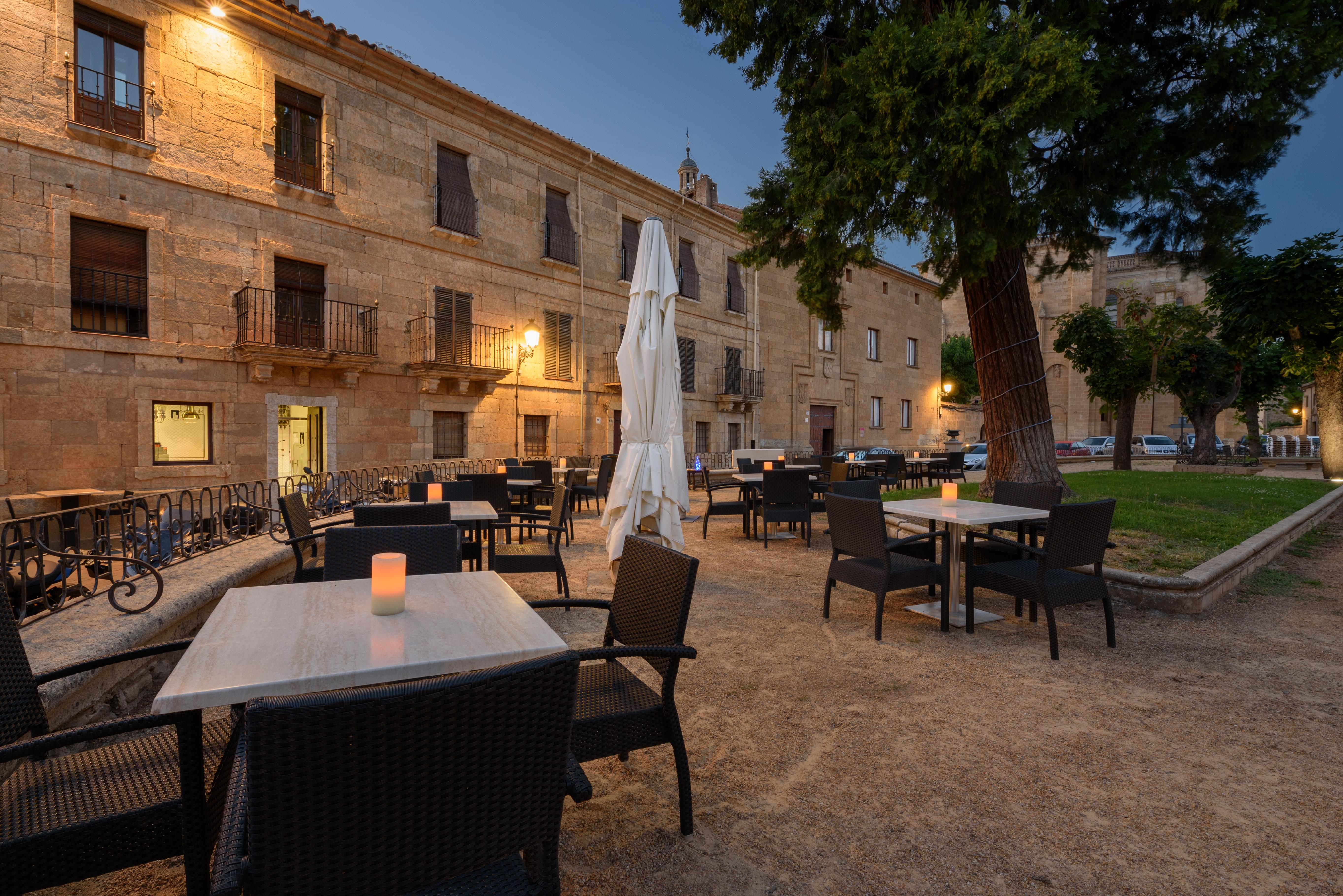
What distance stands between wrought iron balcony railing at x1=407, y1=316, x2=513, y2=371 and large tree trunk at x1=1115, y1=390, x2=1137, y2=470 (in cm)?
1667

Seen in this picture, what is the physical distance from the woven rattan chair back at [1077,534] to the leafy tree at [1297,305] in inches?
424

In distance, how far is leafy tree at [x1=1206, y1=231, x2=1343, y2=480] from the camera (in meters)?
11.5

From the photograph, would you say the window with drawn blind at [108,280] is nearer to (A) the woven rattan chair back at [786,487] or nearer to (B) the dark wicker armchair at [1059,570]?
(A) the woven rattan chair back at [786,487]

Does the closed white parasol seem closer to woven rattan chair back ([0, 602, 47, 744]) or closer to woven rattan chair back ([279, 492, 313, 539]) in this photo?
woven rattan chair back ([279, 492, 313, 539])

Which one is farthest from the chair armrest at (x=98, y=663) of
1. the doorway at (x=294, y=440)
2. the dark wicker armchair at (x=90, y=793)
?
the doorway at (x=294, y=440)

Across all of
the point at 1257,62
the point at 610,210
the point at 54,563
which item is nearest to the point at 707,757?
the point at 54,563

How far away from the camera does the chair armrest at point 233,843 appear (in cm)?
108

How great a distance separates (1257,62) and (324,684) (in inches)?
361

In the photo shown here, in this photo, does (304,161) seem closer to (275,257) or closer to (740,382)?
(275,257)

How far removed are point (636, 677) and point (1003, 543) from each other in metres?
3.15

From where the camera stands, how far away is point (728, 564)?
6371mm

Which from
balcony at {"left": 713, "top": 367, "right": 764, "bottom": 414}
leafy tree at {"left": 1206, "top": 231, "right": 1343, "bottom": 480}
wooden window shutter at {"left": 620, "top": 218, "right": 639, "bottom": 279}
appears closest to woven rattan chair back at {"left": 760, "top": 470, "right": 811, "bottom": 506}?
leafy tree at {"left": 1206, "top": 231, "right": 1343, "bottom": 480}

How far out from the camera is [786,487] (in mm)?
7359

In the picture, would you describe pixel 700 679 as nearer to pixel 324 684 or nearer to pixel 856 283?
pixel 324 684
